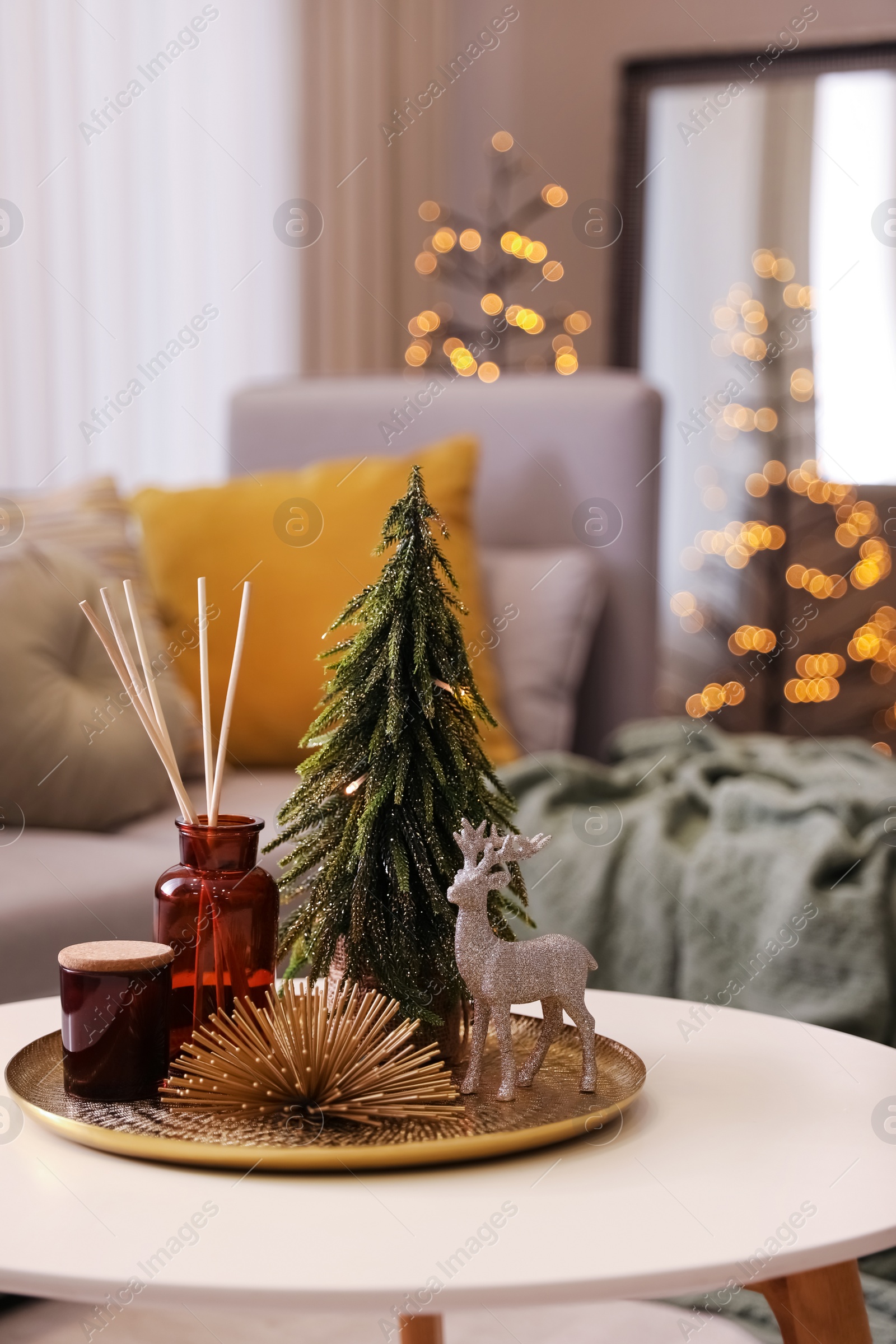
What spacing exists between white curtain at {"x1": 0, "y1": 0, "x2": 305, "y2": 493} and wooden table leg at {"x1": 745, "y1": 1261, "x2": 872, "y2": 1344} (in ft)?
6.69

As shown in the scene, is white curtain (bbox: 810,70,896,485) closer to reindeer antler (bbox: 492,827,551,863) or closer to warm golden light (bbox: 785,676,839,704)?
warm golden light (bbox: 785,676,839,704)

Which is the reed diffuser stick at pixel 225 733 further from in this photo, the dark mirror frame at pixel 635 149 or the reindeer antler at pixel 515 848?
the dark mirror frame at pixel 635 149

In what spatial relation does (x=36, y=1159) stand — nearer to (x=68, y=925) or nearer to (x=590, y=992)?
(x=590, y=992)

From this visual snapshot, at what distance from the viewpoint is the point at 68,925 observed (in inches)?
53.9

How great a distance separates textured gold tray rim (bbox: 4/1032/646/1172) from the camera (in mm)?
653

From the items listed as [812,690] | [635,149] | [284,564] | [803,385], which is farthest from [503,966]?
[635,149]

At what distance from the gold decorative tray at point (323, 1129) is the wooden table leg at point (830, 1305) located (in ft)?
0.48

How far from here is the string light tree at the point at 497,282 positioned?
377cm

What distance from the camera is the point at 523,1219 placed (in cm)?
62

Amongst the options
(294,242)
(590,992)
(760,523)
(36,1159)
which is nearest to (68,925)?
(590,992)

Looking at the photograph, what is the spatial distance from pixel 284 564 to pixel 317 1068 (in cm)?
139

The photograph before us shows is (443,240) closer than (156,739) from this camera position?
No

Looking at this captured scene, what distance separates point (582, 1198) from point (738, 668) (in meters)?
3.21

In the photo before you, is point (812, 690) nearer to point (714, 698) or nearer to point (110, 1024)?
point (714, 698)
